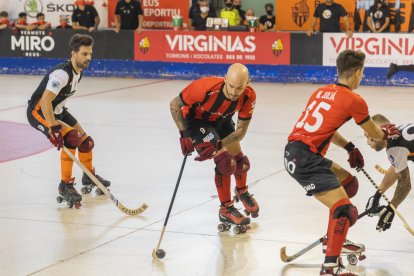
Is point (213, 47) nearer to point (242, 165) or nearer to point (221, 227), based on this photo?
point (242, 165)

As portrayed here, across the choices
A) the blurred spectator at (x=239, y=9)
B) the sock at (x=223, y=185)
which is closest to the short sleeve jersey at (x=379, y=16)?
the blurred spectator at (x=239, y=9)

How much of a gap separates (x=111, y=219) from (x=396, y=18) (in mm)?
14582

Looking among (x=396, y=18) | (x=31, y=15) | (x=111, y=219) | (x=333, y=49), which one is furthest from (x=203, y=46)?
(x=111, y=219)

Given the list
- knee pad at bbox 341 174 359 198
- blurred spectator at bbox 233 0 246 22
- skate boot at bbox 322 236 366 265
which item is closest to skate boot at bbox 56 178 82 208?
skate boot at bbox 322 236 366 265

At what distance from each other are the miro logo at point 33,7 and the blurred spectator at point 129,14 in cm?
392

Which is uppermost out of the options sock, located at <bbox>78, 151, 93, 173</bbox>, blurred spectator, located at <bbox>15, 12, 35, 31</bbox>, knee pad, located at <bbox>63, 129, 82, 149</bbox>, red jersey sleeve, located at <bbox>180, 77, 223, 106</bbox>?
red jersey sleeve, located at <bbox>180, 77, 223, 106</bbox>

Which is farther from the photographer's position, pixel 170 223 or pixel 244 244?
pixel 170 223

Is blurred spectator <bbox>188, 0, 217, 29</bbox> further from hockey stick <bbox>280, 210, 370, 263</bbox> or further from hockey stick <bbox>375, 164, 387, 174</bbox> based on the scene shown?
hockey stick <bbox>280, 210, 370, 263</bbox>

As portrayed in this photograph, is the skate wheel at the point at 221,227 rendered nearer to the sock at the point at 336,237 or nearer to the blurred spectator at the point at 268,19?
the sock at the point at 336,237

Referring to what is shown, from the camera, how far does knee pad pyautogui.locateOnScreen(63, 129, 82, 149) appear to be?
9.66 m

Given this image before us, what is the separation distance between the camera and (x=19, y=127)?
15.1 meters

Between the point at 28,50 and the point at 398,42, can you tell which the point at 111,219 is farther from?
the point at 28,50

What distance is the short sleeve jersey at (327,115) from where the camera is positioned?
22.7 ft

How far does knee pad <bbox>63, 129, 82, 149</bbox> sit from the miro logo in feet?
58.3
